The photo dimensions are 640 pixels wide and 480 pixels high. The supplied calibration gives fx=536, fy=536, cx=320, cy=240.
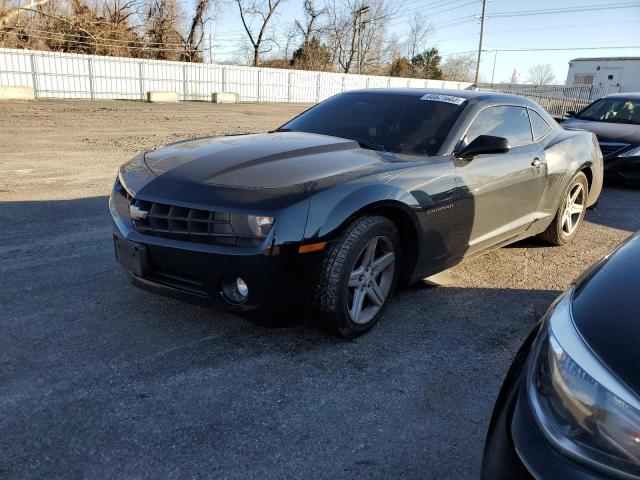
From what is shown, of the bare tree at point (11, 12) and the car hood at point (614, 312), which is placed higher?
the bare tree at point (11, 12)

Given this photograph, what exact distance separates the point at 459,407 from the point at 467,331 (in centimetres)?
90

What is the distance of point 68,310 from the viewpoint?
3.46m

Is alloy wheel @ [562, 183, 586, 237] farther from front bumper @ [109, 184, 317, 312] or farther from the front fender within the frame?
front bumper @ [109, 184, 317, 312]

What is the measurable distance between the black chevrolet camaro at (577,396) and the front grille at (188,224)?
5.35 feet

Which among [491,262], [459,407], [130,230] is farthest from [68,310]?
[491,262]

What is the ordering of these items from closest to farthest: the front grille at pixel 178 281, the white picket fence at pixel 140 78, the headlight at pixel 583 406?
the headlight at pixel 583 406 → the front grille at pixel 178 281 → the white picket fence at pixel 140 78

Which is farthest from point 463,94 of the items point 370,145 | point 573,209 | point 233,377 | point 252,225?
point 233,377

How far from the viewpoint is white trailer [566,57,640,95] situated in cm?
5128

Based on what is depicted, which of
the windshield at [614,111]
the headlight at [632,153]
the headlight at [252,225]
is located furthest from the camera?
the windshield at [614,111]

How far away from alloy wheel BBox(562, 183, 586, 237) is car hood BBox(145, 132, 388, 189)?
2.71 m

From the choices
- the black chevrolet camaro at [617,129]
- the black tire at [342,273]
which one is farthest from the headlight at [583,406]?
the black chevrolet camaro at [617,129]

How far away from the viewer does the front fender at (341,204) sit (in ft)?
9.29

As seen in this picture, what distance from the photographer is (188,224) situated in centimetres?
287

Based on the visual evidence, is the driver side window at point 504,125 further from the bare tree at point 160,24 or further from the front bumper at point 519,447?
the bare tree at point 160,24
